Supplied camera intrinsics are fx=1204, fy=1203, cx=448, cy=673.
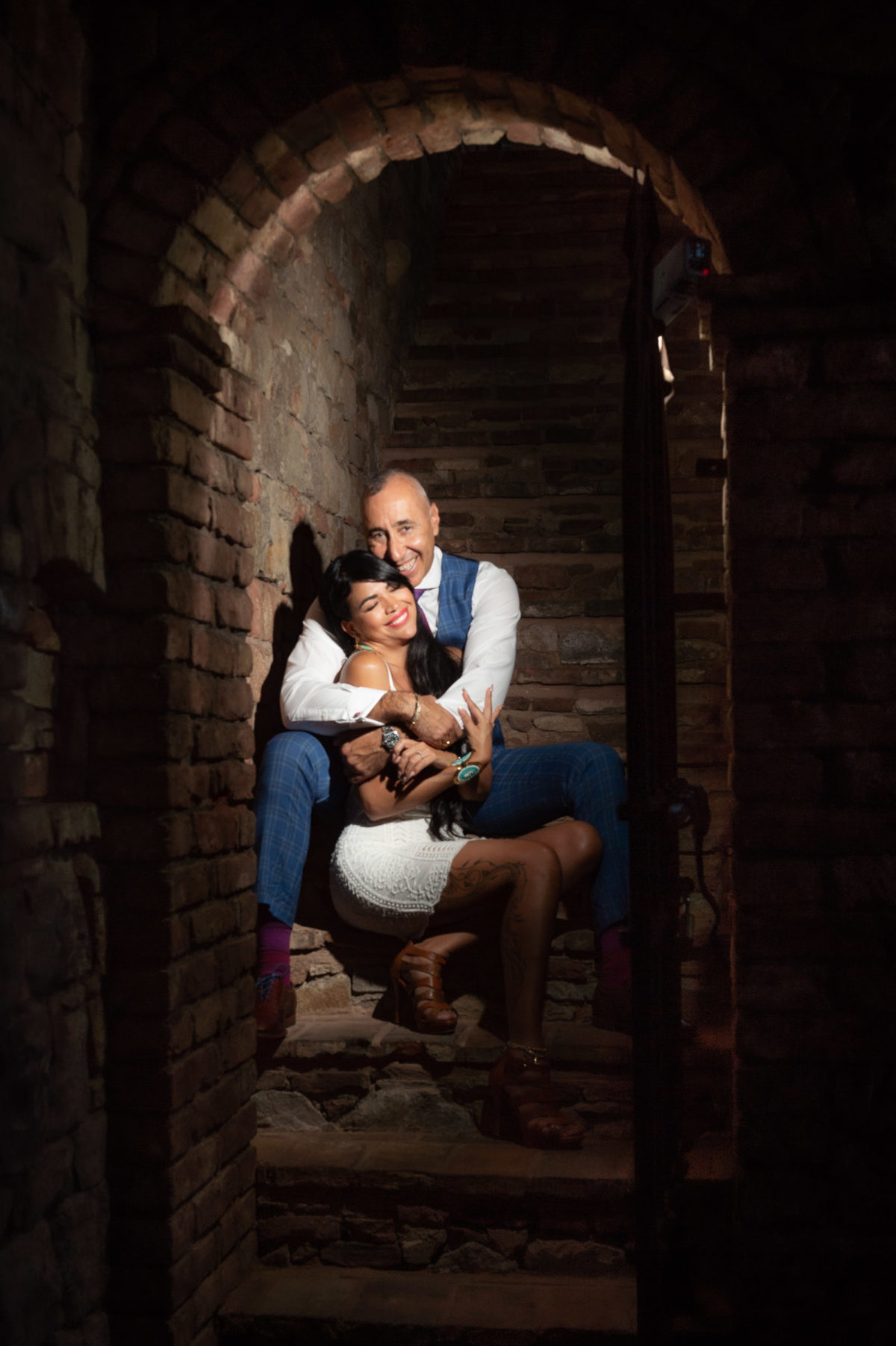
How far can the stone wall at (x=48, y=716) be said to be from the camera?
7.25ft

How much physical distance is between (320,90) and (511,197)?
4687 millimetres

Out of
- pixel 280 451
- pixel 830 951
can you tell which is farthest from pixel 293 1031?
pixel 280 451

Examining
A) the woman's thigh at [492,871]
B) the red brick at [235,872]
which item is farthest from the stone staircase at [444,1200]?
the red brick at [235,872]

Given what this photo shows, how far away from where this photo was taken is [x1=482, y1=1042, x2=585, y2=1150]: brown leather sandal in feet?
9.96

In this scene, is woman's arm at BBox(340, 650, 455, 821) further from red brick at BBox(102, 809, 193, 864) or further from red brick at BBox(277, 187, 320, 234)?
red brick at BBox(277, 187, 320, 234)

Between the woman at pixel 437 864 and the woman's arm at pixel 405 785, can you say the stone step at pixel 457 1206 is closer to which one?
the woman at pixel 437 864

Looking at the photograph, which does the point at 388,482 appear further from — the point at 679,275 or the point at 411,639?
the point at 679,275

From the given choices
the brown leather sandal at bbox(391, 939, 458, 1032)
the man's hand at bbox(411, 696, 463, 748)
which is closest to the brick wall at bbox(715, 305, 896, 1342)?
the brown leather sandal at bbox(391, 939, 458, 1032)

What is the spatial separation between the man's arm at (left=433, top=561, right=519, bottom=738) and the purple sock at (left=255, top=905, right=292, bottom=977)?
26.6 inches

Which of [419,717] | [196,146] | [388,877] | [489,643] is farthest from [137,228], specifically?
[388,877]

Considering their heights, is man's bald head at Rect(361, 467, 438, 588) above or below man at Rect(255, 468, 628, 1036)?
above

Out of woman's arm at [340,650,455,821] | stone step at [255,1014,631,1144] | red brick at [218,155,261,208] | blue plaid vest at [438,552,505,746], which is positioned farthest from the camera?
blue plaid vest at [438,552,505,746]

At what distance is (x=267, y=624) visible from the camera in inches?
149

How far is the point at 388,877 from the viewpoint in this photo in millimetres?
3389
